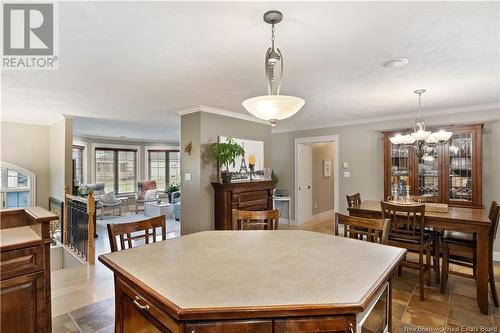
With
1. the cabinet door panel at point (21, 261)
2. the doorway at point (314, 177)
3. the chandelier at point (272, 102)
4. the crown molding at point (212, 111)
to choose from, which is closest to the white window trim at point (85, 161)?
the crown molding at point (212, 111)

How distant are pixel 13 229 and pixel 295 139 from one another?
5256mm

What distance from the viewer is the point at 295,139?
6.27 meters

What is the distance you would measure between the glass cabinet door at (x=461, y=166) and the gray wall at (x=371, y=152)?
32cm

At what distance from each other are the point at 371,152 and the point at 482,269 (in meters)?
2.91

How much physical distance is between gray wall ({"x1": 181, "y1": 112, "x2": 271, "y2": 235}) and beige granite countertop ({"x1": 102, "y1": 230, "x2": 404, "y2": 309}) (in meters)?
2.28

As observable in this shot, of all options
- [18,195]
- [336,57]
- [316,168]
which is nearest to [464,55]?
[336,57]

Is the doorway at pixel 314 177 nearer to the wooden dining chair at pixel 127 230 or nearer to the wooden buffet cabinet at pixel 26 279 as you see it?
the wooden dining chair at pixel 127 230

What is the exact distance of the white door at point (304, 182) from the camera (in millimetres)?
6266

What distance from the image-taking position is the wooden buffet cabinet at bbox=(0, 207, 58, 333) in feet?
5.47

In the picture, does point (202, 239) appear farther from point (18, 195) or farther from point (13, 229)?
point (18, 195)

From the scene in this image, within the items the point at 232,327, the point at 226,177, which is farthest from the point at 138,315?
the point at 226,177

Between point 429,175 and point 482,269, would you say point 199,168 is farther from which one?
point 429,175

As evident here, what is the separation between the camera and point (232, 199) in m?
4.23

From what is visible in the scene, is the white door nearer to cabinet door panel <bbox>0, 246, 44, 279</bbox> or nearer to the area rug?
the area rug
